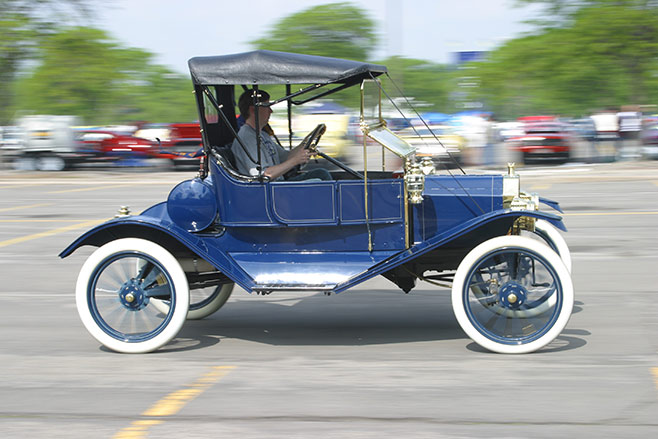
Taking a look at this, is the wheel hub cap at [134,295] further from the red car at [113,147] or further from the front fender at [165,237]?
the red car at [113,147]

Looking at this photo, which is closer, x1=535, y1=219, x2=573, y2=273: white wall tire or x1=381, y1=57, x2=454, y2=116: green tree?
x1=535, y1=219, x2=573, y2=273: white wall tire

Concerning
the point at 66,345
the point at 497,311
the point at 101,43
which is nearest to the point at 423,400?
the point at 497,311

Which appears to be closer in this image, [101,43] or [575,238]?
[575,238]

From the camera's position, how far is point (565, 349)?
17.5ft

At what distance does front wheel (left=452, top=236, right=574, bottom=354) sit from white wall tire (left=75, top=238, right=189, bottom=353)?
1.78 m

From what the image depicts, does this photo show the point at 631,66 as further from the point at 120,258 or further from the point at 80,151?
the point at 120,258

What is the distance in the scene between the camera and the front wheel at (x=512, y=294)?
5082mm

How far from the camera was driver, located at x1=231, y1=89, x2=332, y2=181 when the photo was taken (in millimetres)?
5578

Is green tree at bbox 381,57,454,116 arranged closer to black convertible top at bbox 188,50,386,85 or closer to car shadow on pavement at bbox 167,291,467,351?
car shadow on pavement at bbox 167,291,467,351

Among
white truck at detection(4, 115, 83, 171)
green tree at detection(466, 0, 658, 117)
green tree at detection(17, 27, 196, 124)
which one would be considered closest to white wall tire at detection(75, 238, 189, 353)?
green tree at detection(466, 0, 658, 117)

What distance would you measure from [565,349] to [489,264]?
73cm

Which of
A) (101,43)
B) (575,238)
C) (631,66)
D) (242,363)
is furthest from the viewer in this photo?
(101,43)

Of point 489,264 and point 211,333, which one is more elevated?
point 489,264

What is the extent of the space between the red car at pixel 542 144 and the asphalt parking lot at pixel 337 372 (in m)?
15.1
